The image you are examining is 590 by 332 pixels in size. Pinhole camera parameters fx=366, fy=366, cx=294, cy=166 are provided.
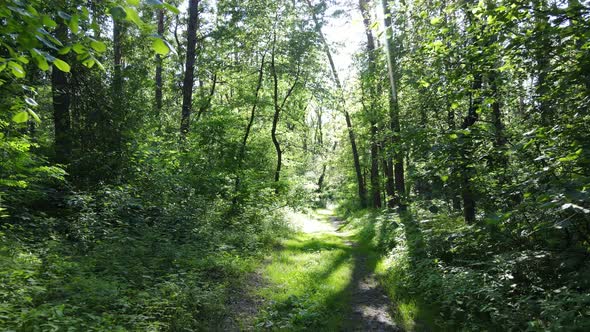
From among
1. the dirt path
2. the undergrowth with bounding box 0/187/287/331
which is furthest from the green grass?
the undergrowth with bounding box 0/187/287/331

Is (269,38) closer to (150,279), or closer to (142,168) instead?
(142,168)

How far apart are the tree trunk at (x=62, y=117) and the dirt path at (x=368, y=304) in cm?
812

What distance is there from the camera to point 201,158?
47.8 ft

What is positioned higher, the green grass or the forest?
A: the forest

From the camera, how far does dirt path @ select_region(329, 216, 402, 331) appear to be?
6.73 m

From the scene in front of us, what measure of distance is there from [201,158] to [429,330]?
10702 mm

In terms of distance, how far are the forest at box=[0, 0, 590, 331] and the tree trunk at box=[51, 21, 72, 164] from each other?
4 cm

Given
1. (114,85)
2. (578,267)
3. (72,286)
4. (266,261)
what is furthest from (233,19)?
(578,267)

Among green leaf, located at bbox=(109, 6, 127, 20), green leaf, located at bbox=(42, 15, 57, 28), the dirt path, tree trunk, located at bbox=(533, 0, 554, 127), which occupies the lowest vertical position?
the dirt path

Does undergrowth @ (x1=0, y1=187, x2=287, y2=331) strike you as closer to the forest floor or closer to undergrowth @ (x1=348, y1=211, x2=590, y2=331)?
the forest floor

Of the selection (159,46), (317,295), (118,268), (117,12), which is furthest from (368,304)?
(117,12)

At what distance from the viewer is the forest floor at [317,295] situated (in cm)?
663

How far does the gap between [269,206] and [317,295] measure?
28.2 ft

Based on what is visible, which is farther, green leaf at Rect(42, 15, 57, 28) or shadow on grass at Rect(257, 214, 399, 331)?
shadow on grass at Rect(257, 214, 399, 331)
